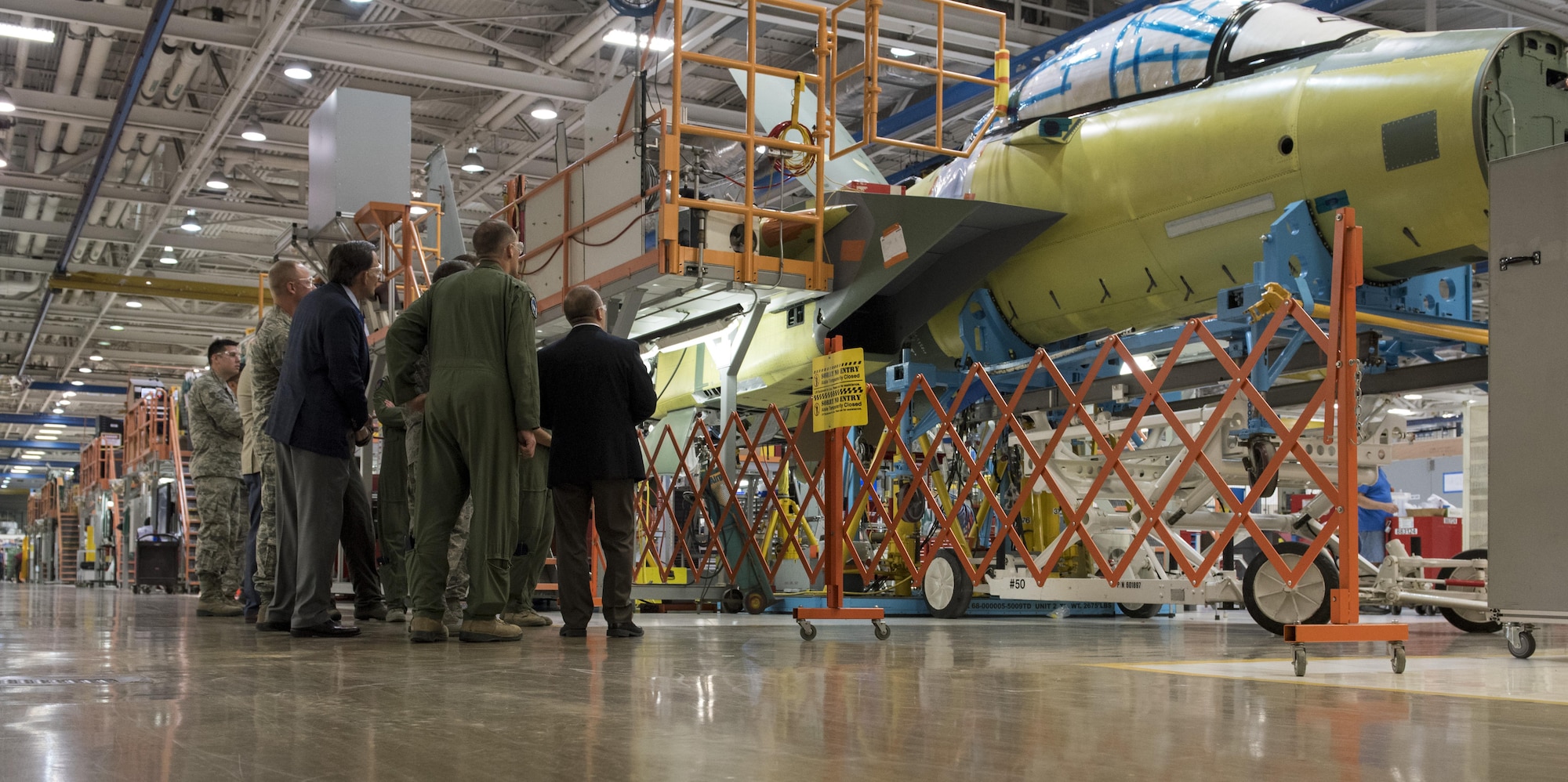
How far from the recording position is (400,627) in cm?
717

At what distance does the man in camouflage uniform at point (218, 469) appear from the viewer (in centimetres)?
991

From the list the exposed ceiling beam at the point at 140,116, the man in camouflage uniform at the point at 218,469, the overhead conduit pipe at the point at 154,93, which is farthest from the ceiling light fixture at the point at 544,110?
the man in camouflage uniform at the point at 218,469

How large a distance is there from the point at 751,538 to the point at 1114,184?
12.3 feet

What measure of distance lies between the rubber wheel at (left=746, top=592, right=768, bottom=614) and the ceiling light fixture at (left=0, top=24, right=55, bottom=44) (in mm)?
10795

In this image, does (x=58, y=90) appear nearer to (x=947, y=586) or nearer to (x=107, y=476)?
(x=107, y=476)

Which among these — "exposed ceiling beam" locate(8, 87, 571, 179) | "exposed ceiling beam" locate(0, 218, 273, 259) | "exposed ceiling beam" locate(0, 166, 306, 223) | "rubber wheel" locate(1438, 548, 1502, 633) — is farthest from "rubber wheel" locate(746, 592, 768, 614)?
"exposed ceiling beam" locate(0, 218, 273, 259)

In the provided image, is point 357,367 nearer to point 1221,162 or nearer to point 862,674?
point 862,674

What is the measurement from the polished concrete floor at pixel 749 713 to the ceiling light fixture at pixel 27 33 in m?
10.7

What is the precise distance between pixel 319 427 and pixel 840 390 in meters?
2.70

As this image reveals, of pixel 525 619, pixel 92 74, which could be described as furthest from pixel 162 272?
pixel 525 619

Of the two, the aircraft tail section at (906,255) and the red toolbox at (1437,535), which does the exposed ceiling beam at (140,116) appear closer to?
the aircraft tail section at (906,255)

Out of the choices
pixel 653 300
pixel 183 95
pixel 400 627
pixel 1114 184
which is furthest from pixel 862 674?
pixel 183 95

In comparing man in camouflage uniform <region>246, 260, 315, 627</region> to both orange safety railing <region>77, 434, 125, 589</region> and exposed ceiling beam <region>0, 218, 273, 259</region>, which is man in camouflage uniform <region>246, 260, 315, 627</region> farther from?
orange safety railing <region>77, 434, 125, 589</region>

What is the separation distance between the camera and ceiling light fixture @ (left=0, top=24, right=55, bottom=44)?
13984 mm
